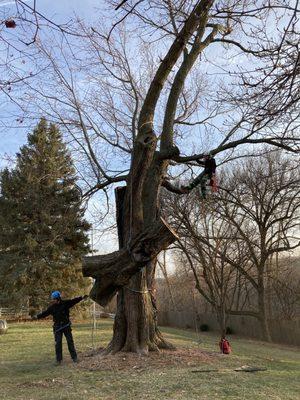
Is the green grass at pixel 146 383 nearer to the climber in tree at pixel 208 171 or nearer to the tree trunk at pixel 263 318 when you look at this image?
the climber in tree at pixel 208 171

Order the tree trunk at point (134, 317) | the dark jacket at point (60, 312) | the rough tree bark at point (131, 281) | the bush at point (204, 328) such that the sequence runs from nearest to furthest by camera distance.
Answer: the rough tree bark at point (131, 281)
the tree trunk at point (134, 317)
the dark jacket at point (60, 312)
the bush at point (204, 328)

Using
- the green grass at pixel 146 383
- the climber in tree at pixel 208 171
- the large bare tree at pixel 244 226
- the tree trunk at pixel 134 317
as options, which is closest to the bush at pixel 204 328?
the large bare tree at pixel 244 226

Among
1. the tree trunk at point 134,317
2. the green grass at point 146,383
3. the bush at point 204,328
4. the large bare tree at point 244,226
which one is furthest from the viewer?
the bush at point 204,328

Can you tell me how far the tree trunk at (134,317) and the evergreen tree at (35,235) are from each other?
856 inches

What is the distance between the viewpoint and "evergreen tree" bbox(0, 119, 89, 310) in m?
33.6

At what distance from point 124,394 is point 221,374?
2403mm

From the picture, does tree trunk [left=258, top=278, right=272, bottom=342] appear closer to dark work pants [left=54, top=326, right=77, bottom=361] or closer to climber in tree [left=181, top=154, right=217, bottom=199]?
dark work pants [left=54, top=326, right=77, bottom=361]

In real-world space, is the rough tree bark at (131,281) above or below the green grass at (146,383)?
above

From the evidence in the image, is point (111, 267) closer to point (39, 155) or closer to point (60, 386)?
point (60, 386)

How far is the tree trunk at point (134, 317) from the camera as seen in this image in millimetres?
11383

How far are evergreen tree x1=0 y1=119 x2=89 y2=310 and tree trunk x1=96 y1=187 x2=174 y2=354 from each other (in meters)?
21.8

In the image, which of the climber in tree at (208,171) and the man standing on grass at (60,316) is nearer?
the climber in tree at (208,171)

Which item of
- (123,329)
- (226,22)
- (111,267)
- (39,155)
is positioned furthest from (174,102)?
(39,155)

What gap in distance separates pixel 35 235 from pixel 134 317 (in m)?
24.0
